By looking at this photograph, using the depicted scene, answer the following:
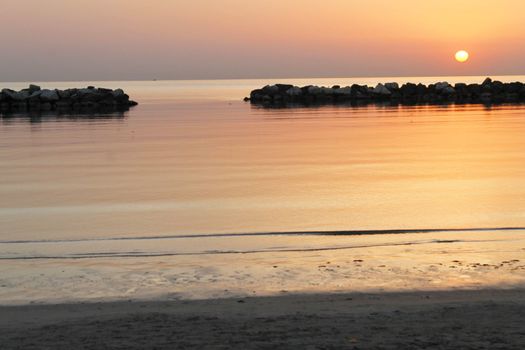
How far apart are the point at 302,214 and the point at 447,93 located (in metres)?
60.4

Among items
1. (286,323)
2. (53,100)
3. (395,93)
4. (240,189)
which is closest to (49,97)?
(53,100)

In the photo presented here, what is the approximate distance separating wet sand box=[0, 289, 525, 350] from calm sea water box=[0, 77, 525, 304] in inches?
102

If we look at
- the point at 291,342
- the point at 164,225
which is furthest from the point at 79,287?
the point at 164,225

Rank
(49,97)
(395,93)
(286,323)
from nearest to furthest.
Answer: (286,323) → (49,97) → (395,93)

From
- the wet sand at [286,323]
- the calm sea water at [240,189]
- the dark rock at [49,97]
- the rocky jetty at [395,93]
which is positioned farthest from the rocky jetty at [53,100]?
the wet sand at [286,323]

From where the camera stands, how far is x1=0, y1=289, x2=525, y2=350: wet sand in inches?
194

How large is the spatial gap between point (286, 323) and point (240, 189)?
8622mm

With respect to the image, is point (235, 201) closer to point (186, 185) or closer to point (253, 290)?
point (186, 185)

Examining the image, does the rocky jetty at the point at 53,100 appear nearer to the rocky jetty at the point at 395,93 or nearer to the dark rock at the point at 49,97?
the dark rock at the point at 49,97

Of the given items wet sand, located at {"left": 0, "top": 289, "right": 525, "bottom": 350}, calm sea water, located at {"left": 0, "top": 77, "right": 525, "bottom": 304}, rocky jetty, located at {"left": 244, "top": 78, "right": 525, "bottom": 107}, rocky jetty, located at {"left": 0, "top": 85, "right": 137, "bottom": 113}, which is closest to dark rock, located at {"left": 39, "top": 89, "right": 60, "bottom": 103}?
rocky jetty, located at {"left": 0, "top": 85, "right": 137, "bottom": 113}

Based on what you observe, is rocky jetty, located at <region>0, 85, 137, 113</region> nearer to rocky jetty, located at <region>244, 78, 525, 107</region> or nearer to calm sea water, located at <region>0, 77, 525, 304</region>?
rocky jetty, located at <region>244, 78, 525, 107</region>

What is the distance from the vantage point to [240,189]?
45.9 ft

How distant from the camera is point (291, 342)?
4.92 meters

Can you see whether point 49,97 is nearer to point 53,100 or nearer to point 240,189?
point 53,100
